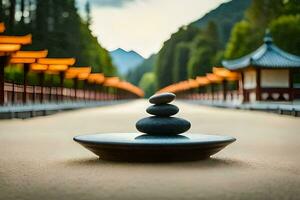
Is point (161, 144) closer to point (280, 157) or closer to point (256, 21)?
point (280, 157)

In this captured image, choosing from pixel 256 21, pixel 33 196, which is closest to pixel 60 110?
pixel 33 196

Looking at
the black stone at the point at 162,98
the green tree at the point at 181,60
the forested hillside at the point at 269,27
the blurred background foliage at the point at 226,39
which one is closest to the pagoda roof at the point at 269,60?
the forested hillside at the point at 269,27

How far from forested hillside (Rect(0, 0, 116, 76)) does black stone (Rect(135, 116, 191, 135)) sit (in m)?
56.5

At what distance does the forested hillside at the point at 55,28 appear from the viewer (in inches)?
2756

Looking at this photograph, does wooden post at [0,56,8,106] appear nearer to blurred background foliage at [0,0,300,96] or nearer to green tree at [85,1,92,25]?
blurred background foliage at [0,0,300,96]

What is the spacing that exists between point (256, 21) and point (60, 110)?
171ft

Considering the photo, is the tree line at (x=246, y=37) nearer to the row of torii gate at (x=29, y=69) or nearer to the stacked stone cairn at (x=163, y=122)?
the row of torii gate at (x=29, y=69)

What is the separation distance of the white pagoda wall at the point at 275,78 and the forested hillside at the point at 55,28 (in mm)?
28785

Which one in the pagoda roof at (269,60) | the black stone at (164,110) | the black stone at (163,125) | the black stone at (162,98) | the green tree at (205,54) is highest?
the green tree at (205,54)

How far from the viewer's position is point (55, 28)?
83938 mm

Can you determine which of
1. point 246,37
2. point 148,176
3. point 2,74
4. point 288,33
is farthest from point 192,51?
point 148,176

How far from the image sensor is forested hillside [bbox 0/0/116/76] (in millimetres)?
70000

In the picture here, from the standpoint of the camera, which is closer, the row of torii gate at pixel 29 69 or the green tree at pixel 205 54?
the row of torii gate at pixel 29 69

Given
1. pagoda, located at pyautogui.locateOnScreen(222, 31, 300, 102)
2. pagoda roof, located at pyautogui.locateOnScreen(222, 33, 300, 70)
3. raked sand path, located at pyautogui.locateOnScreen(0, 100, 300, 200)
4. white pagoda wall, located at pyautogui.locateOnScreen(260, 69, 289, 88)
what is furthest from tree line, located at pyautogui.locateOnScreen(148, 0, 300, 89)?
raked sand path, located at pyautogui.locateOnScreen(0, 100, 300, 200)
